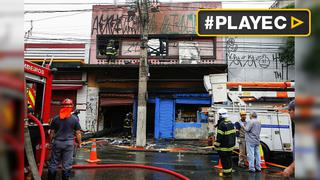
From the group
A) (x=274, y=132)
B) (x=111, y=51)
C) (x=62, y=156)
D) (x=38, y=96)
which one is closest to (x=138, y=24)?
(x=111, y=51)

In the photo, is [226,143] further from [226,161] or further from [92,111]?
[92,111]

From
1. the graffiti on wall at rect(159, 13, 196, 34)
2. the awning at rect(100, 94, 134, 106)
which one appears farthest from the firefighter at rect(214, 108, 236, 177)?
the graffiti on wall at rect(159, 13, 196, 34)

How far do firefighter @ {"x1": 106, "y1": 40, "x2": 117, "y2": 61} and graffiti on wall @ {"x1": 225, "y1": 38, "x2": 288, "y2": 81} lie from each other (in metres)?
7.05

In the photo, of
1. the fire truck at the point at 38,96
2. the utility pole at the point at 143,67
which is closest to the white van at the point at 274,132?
the utility pole at the point at 143,67

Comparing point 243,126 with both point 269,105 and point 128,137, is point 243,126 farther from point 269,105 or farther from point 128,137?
point 128,137

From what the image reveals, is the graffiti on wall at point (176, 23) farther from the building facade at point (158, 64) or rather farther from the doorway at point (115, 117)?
the doorway at point (115, 117)

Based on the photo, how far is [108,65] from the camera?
69.2ft

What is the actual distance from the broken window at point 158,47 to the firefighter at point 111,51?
7.44 feet

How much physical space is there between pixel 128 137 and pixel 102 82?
4129mm

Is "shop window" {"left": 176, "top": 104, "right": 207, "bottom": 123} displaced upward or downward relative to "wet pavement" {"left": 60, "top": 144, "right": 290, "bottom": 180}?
upward

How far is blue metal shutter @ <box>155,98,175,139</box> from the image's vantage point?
20219 mm

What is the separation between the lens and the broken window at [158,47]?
2173 centimetres

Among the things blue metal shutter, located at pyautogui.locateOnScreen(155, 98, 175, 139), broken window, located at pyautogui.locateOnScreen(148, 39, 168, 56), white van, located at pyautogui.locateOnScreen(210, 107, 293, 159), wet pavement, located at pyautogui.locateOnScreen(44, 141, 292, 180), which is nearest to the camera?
wet pavement, located at pyautogui.locateOnScreen(44, 141, 292, 180)

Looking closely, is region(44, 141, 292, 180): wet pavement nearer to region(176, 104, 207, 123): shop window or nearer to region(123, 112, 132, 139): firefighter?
region(123, 112, 132, 139): firefighter
